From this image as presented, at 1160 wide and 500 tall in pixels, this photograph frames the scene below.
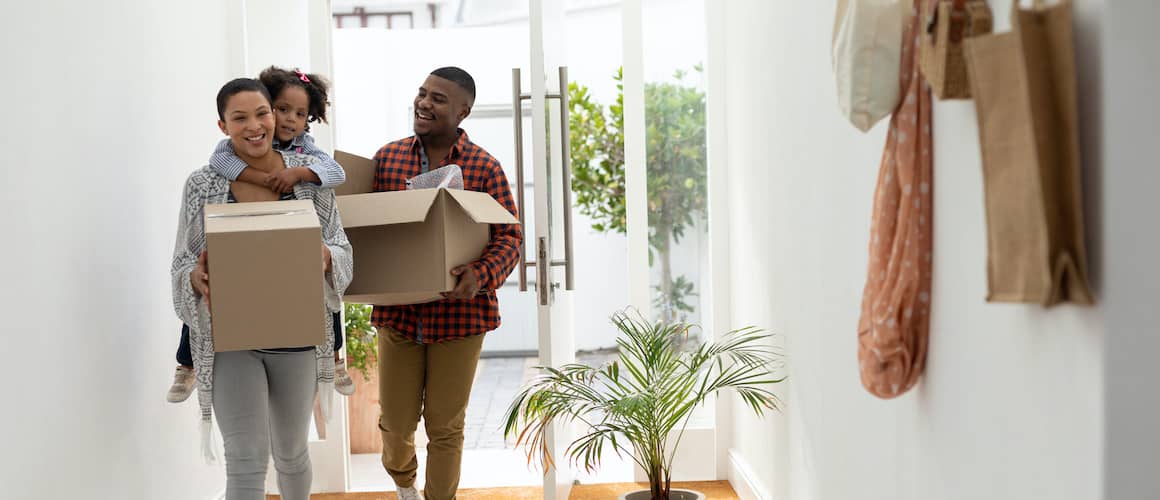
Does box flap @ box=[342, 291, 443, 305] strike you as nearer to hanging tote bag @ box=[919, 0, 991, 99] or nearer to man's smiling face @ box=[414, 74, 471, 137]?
man's smiling face @ box=[414, 74, 471, 137]

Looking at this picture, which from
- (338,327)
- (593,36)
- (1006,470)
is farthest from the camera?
(593,36)

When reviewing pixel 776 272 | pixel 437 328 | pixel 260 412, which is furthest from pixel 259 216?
pixel 776 272

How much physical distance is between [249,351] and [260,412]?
14 centimetres

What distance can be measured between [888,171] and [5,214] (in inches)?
65.5

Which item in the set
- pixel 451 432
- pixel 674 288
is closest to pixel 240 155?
pixel 451 432

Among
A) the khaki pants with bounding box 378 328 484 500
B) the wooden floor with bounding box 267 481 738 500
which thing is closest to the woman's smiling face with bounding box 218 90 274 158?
the khaki pants with bounding box 378 328 484 500

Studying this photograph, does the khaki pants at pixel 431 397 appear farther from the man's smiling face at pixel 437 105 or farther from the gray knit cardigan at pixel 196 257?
the man's smiling face at pixel 437 105

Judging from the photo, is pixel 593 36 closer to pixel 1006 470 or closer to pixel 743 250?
pixel 743 250

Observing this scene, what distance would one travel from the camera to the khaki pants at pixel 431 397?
103 inches

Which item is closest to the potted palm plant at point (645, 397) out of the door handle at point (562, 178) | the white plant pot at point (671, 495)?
the white plant pot at point (671, 495)

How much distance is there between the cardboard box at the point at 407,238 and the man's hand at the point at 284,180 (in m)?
0.16

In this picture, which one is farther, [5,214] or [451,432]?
[451,432]

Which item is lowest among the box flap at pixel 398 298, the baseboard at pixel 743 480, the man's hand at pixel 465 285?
the baseboard at pixel 743 480

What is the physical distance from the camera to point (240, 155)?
222 cm
